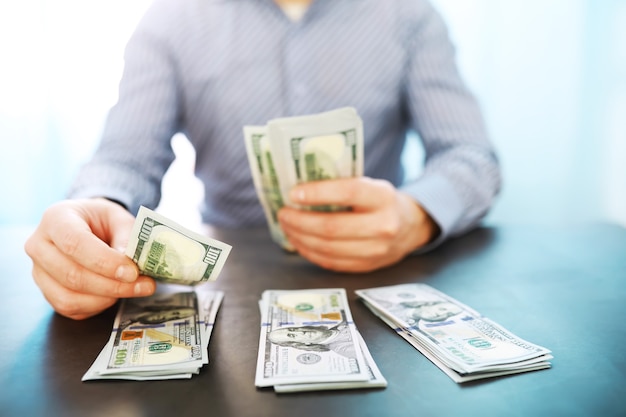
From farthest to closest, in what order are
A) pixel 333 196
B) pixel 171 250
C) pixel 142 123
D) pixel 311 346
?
pixel 142 123, pixel 333 196, pixel 171 250, pixel 311 346

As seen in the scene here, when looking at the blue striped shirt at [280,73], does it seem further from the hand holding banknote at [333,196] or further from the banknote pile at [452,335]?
the banknote pile at [452,335]

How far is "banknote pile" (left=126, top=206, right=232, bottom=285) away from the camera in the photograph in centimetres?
73

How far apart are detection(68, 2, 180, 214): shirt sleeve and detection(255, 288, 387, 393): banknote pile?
476 mm

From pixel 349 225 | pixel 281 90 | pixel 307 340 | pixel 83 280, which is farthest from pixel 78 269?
pixel 281 90

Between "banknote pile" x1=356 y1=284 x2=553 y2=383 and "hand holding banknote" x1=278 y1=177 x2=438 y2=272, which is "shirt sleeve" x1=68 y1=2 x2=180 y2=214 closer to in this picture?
"hand holding banknote" x1=278 y1=177 x2=438 y2=272

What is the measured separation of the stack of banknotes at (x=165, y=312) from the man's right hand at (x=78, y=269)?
0.03 metres

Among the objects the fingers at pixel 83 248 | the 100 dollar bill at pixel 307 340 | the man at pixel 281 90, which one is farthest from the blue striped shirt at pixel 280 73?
the 100 dollar bill at pixel 307 340

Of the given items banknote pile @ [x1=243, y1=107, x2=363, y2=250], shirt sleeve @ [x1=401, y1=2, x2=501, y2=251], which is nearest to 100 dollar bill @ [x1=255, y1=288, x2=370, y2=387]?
banknote pile @ [x1=243, y1=107, x2=363, y2=250]

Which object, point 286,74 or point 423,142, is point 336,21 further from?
point 423,142

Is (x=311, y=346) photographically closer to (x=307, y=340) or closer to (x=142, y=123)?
(x=307, y=340)

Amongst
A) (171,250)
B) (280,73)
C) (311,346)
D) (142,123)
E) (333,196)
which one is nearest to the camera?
(311,346)

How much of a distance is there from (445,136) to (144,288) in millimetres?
889

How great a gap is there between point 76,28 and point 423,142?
1.60m

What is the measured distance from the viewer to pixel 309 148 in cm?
95
